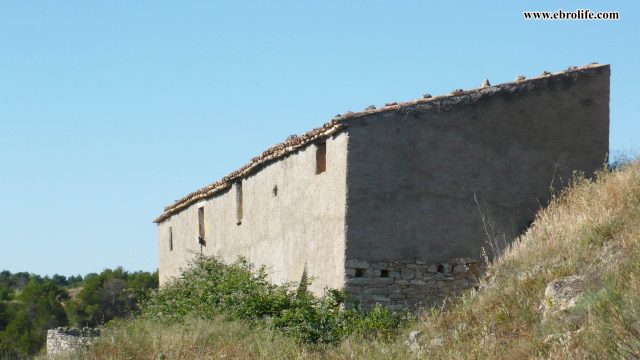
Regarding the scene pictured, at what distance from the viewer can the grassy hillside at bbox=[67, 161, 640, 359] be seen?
1064 cm

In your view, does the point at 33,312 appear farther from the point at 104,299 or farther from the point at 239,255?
the point at 239,255

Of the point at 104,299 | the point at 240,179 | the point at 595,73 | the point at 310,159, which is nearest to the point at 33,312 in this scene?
the point at 104,299

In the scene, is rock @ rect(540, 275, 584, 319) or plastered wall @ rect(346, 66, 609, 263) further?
plastered wall @ rect(346, 66, 609, 263)

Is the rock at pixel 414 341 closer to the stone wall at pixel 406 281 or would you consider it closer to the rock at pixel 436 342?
the rock at pixel 436 342

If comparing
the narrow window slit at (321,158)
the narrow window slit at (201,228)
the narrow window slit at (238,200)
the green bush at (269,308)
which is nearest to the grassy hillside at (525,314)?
the green bush at (269,308)

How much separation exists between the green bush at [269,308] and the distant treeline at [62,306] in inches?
772

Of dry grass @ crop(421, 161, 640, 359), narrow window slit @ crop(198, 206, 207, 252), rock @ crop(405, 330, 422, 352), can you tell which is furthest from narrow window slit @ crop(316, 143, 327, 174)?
narrow window slit @ crop(198, 206, 207, 252)

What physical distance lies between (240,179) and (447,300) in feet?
22.2

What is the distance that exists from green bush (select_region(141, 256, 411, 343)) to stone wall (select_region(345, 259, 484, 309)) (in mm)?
224

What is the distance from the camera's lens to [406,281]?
15086mm

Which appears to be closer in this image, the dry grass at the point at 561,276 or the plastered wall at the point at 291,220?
the dry grass at the point at 561,276

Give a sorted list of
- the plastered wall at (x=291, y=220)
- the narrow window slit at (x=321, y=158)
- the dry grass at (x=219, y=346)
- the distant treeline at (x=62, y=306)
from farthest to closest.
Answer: the distant treeline at (x=62, y=306) < the narrow window slit at (x=321, y=158) < the plastered wall at (x=291, y=220) < the dry grass at (x=219, y=346)

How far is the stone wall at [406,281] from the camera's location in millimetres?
14875

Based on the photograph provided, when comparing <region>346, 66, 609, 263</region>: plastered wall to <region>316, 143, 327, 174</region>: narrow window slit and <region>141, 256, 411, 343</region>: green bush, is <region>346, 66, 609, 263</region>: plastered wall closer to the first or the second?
<region>141, 256, 411, 343</region>: green bush
